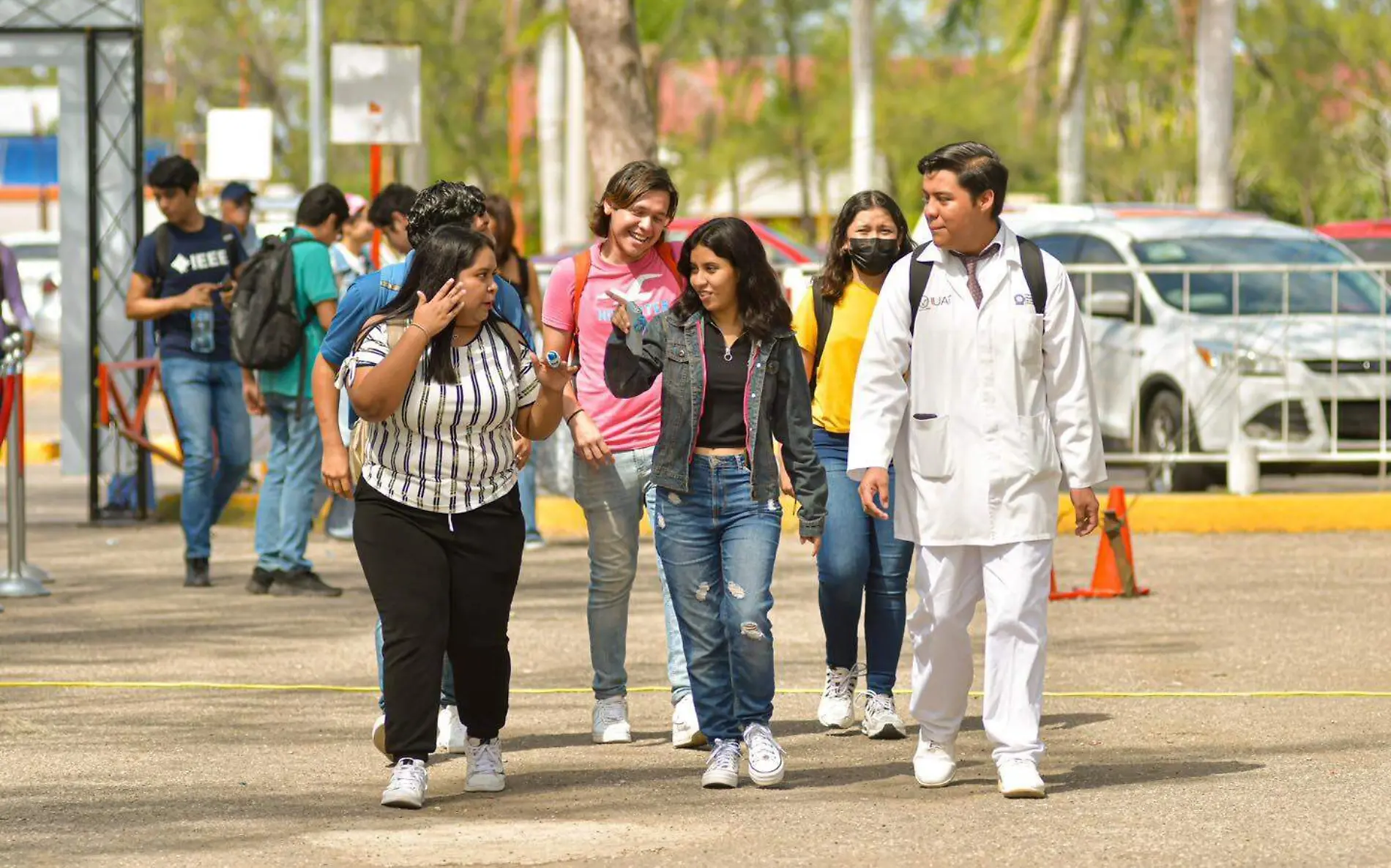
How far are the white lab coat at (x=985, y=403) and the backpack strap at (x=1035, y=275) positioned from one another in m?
0.02

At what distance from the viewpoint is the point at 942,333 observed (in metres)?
6.89

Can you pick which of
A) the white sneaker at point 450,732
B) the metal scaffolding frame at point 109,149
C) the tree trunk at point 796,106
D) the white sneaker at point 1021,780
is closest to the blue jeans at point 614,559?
the white sneaker at point 450,732

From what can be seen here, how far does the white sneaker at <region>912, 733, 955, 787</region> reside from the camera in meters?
6.98

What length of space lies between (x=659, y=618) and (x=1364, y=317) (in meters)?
5.94

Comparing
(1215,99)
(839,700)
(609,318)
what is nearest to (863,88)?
(1215,99)

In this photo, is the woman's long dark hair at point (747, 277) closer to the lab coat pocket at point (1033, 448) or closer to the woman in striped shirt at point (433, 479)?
the woman in striped shirt at point (433, 479)

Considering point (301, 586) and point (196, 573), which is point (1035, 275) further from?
point (196, 573)

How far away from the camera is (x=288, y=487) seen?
1160 cm

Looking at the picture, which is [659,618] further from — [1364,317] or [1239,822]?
[1364,317]

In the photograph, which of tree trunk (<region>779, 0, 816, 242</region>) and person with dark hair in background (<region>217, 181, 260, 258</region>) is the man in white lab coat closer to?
person with dark hair in background (<region>217, 181, 260, 258</region>)

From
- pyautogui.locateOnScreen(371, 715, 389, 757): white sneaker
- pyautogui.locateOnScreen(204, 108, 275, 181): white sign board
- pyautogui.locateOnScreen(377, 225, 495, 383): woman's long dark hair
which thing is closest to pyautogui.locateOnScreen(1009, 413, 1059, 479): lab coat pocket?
pyautogui.locateOnScreen(377, 225, 495, 383): woman's long dark hair

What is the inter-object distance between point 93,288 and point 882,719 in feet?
29.2

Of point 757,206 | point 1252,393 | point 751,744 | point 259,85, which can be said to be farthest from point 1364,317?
point 757,206

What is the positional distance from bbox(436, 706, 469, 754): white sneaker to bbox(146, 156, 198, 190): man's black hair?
16.6ft
